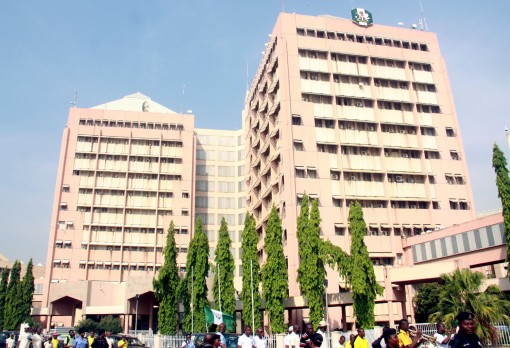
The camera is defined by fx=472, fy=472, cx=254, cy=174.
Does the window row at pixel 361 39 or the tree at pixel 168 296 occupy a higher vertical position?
the window row at pixel 361 39

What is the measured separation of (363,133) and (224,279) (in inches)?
1023

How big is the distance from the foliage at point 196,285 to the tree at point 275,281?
7.03 m

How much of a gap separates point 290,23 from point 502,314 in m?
42.3

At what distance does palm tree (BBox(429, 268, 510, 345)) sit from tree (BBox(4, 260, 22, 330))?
51.7m

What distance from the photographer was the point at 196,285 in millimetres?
42375

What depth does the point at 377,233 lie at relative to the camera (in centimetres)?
5297

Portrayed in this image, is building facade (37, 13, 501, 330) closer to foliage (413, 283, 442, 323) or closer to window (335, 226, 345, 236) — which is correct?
window (335, 226, 345, 236)

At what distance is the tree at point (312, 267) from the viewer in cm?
3488

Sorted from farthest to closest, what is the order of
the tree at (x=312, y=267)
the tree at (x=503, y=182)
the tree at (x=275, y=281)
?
the tree at (x=275, y=281), the tree at (x=503, y=182), the tree at (x=312, y=267)

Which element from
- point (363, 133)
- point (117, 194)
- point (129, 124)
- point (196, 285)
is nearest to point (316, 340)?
point (196, 285)

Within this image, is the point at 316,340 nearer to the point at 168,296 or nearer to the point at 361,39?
the point at 168,296

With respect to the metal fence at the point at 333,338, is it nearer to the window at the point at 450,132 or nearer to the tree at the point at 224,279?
the tree at the point at 224,279

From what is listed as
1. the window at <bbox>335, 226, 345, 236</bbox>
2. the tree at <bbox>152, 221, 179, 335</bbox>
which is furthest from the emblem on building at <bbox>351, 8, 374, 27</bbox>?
the tree at <bbox>152, 221, 179, 335</bbox>

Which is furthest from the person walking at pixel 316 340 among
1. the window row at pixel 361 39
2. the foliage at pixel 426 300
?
the window row at pixel 361 39
